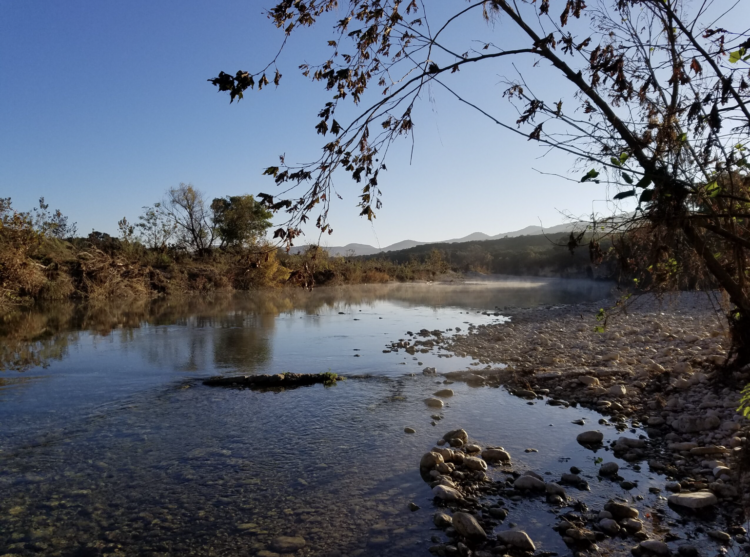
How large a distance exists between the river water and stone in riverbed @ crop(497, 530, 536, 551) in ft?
0.46

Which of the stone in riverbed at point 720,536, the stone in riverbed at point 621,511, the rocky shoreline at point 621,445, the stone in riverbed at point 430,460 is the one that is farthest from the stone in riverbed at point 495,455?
the stone in riverbed at point 720,536

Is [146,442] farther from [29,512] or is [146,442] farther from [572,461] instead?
[572,461]

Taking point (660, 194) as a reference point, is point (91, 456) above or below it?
below

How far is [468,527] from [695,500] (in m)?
1.87

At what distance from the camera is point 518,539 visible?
340cm

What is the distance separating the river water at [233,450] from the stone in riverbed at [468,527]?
20cm

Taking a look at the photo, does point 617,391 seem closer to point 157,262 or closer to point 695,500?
point 695,500

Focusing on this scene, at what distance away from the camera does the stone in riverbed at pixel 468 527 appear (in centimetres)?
353

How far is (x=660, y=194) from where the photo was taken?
2.86 meters

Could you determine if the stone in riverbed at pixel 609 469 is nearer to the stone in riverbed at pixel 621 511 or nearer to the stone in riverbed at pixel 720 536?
the stone in riverbed at pixel 621 511

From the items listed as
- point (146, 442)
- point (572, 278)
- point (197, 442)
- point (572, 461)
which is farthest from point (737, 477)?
point (572, 278)

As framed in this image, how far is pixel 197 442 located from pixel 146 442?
58 centimetres

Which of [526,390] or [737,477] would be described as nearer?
[737,477]

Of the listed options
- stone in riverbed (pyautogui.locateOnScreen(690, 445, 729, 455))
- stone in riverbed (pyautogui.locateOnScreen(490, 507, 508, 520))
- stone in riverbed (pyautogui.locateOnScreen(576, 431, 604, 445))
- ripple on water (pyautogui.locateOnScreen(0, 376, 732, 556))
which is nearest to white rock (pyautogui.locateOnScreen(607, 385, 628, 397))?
ripple on water (pyautogui.locateOnScreen(0, 376, 732, 556))
